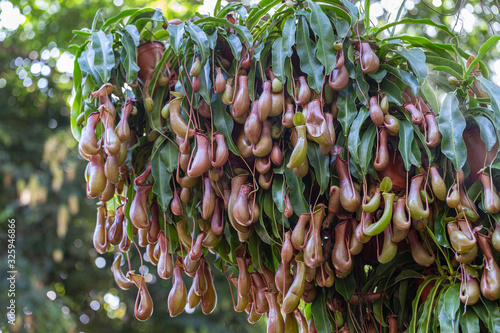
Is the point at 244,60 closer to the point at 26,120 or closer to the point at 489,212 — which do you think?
the point at 489,212

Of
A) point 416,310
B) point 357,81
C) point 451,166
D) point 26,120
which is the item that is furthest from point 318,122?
point 26,120

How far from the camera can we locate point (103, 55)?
0.87 m

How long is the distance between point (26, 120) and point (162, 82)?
3.48 metres

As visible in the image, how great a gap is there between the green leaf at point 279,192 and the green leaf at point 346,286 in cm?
17

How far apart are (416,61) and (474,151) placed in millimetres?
177

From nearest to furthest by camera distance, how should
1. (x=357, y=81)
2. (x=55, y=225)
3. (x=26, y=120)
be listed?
(x=357, y=81)
(x=55, y=225)
(x=26, y=120)

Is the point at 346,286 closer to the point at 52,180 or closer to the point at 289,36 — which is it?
the point at 289,36

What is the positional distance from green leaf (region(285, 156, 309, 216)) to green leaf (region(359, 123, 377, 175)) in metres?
0.11

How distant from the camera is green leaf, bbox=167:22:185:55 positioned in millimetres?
812

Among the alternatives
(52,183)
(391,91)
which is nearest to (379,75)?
(391,91)

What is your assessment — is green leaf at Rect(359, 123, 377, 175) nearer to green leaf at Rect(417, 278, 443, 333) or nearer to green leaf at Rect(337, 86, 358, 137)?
green leaf at Rect(337, 86, 358, 137)

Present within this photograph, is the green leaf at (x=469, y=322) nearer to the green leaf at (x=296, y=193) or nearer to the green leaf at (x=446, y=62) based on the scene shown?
the green leaf at (x=296, y=193)

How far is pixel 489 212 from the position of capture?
2.24ft

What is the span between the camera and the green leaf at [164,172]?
Answer: 843mm
